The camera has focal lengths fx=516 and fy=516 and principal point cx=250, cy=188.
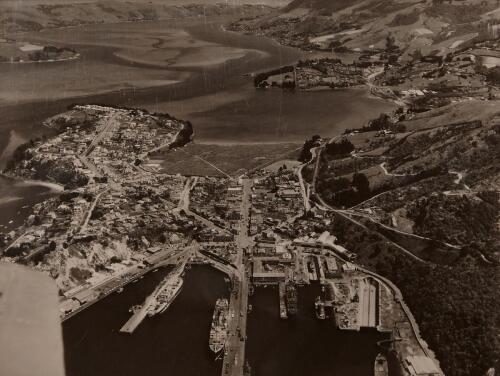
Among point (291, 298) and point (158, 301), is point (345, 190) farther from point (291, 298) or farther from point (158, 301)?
point (158, 301)

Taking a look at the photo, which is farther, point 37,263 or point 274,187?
point 274,187

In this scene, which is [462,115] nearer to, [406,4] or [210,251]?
[210,251]

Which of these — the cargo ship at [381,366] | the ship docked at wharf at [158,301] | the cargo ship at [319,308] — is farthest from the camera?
the cargo ship at [319,308]

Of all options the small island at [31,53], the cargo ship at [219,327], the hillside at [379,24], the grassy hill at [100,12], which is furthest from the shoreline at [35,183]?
the grassy hill at [100,12]

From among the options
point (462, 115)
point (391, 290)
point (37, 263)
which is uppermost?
point (462, 115)

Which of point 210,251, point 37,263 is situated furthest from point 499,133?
point 37,263

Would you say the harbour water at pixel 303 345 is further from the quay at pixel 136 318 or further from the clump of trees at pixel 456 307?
the quay at pixel 136 318
